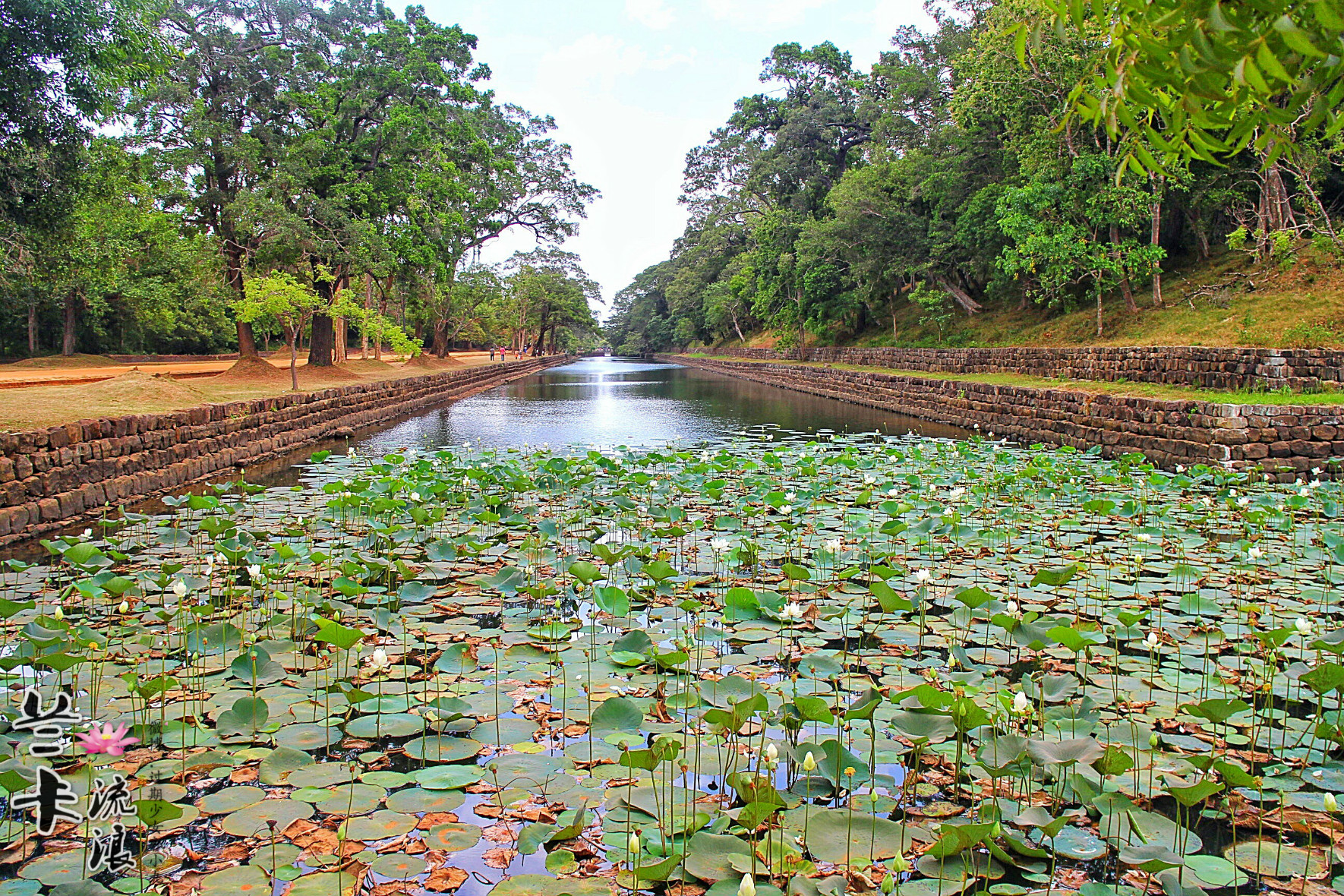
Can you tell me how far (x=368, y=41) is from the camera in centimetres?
2258

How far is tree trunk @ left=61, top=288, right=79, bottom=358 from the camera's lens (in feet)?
99.0

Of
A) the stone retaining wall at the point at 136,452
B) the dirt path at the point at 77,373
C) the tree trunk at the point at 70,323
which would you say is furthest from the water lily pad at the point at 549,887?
the tree trunk at the point at 70,323

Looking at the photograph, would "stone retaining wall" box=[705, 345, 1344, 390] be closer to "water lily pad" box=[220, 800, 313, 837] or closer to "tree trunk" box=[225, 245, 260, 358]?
"water lily pad" box=[220, 800, 313, 837]

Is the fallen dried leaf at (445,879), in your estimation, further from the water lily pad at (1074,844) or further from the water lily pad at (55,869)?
the water lily pad at (1074,844)

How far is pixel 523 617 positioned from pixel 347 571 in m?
1.02

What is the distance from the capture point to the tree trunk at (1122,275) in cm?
1914

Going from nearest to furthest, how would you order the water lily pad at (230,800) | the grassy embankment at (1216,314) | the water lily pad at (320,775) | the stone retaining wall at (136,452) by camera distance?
the water lily pad at (230,800)
the water lily pad at (320,775)
the stone retaining wall at (136,452)
the grassy embankment at (1216,314)

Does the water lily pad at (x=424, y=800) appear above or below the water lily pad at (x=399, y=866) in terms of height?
above

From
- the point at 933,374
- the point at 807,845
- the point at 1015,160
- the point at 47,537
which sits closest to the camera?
the point at 807,845

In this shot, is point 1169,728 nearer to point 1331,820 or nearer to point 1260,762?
point 1260,762

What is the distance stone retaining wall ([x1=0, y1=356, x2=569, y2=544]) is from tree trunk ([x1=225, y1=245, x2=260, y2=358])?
→ 21.1ft

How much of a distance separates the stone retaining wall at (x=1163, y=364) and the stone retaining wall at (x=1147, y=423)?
4.71ft

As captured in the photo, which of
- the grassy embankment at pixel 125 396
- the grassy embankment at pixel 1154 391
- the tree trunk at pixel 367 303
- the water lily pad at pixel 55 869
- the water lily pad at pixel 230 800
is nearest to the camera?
the water lily pad at pixel 55 869

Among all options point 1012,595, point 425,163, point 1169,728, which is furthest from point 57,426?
point 425,163
